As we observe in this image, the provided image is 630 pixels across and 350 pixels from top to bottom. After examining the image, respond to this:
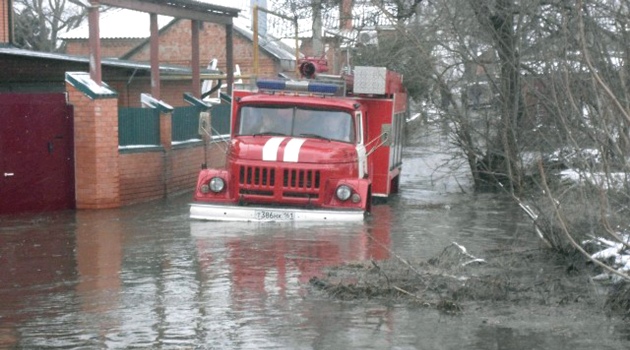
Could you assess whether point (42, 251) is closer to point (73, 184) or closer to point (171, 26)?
point (73, 184)

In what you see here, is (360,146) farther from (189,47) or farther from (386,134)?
(189,47)

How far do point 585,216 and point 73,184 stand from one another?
1064cm

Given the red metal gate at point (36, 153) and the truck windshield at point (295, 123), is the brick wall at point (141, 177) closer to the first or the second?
the red metal gate at point (36, 153)

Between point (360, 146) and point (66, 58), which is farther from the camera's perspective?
point (66, 58)

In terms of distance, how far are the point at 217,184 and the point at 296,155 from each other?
1271mm

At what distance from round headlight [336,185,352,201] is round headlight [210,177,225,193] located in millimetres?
1746

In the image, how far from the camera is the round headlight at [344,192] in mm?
15445

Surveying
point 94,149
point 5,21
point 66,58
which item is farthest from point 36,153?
point 5,21

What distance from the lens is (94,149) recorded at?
60.6ft

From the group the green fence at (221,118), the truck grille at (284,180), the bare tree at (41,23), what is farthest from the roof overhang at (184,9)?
the bare tree at (41,23)

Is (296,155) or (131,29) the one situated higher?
(131,29)

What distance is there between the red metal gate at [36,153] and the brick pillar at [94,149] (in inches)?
6.0

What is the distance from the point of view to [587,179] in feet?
31.0

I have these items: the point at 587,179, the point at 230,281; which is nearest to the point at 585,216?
the point at 587,179
